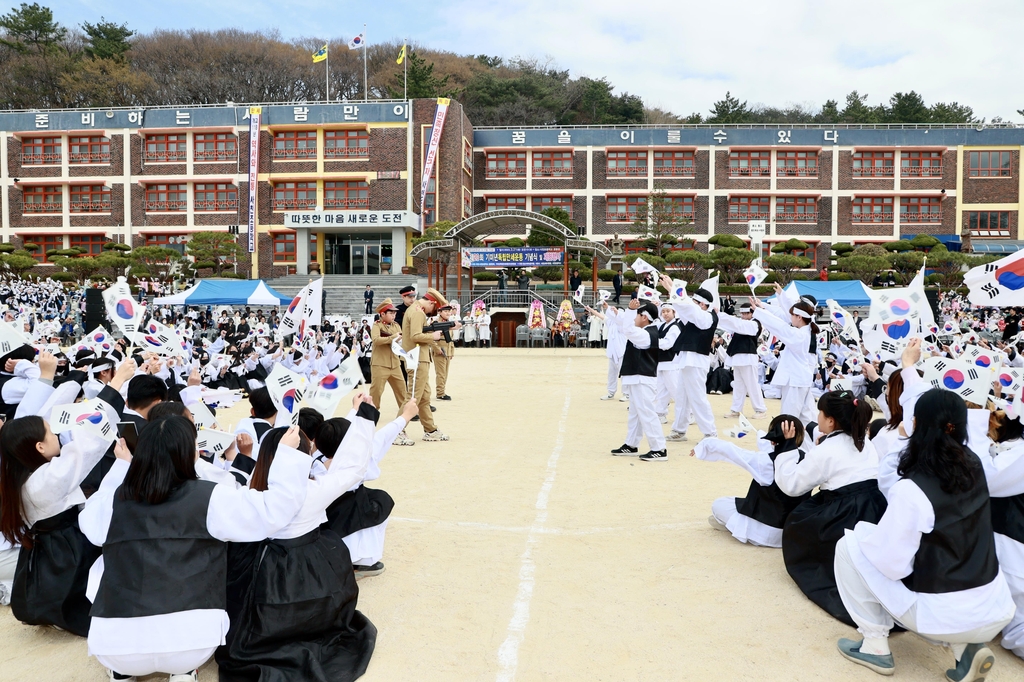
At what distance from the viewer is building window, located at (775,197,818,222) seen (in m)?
43.1

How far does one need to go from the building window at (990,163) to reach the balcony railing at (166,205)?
145 feet

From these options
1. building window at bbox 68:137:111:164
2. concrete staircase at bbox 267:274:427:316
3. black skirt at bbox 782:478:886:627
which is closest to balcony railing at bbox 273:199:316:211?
concrete staircase at bbox 267:274:427:316

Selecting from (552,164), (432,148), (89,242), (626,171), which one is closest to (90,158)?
(89,242)

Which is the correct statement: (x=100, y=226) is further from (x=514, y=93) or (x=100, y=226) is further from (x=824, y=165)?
(x=824, y=165)

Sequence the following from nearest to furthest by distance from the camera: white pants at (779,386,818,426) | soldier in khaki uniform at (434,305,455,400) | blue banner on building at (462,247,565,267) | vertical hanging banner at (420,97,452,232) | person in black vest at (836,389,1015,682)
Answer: person in black vest at (836,389,1015,682) → white pants at (779,386,818,426) → soldier in khaki uniform at (434,305,455,400) → blue banner on building at (462,247,565,267) → vertical hanging banner at (420,97,452,232)

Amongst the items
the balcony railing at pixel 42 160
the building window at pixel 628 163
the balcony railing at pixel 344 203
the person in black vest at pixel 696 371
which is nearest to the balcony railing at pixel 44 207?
the balcony railing at pixel 42 160

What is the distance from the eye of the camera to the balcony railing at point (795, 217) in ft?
141

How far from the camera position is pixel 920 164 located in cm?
4238

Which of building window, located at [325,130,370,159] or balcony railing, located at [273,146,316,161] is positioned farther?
balcony railing, located at [273,146,316,161]

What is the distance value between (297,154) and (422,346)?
35.8m

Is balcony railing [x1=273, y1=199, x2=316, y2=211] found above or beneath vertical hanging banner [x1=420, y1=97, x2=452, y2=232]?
beneath

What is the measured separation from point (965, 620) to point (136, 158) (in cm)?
4690

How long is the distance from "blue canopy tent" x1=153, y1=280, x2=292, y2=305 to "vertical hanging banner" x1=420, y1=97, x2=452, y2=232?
1667 centimetres

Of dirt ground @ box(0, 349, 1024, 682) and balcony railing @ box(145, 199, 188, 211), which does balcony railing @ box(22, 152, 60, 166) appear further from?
dirt ground @ box(0, 349, 1024, 682)
